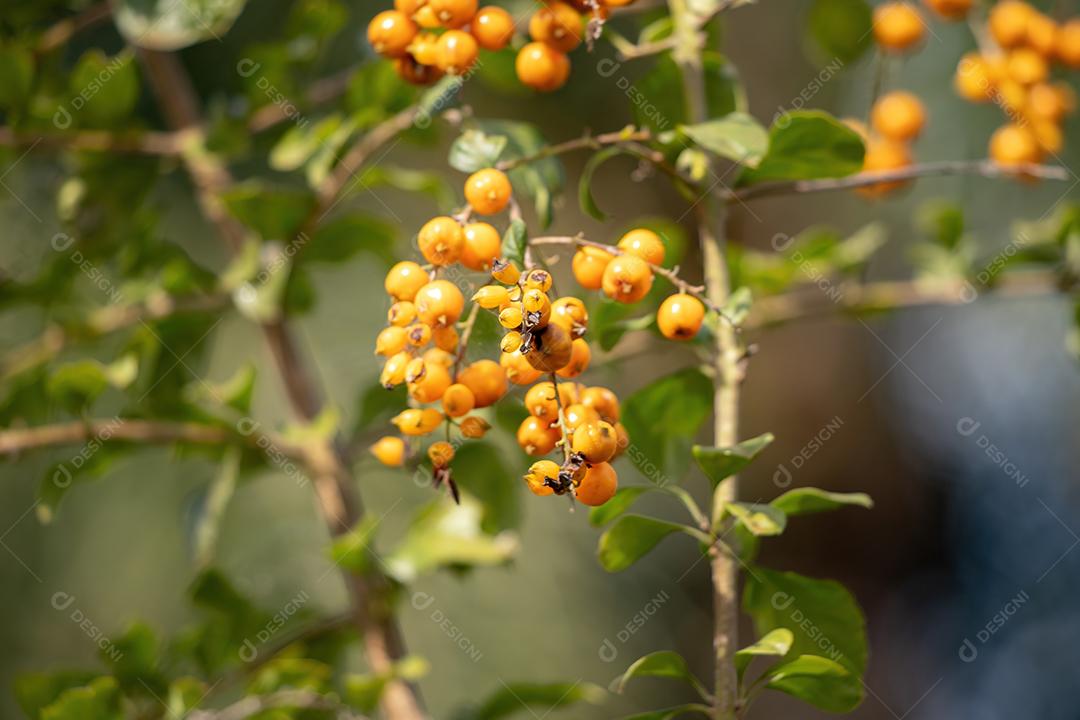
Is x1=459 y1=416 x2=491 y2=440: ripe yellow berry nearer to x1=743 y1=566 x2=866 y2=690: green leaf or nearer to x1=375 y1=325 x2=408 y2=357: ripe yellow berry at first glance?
x1=375 y1=325 x2=408 y2=357: ripe yellow berry

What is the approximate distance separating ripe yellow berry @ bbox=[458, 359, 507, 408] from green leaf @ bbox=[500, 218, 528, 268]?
0.18 ft

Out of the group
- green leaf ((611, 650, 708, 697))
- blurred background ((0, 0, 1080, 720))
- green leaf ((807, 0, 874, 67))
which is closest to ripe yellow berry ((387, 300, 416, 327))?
green leaf ((611, 650, 708, 697))

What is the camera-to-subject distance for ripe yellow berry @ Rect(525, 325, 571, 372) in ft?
1.64

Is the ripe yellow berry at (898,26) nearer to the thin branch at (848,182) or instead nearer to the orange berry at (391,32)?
the thin branch at (848,182)

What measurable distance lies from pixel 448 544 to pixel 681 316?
0.42 meters

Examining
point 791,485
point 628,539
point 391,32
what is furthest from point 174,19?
point 791,485

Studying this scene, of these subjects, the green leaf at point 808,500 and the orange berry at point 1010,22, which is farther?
the orange berry at point 1010,22

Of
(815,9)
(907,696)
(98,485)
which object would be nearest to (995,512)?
(907,696)

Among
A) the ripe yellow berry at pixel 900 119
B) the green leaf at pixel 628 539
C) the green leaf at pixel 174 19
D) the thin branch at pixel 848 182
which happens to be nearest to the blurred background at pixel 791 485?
the ripe yellow berry at pixel 900 119

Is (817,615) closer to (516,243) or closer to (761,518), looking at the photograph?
(761,518)

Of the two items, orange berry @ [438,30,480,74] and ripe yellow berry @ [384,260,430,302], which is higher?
orange berry @ [438,30,480,74]

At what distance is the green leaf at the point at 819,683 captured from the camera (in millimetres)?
545

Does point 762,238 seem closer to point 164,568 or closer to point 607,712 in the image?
point 607,712

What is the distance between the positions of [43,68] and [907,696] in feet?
6.36
